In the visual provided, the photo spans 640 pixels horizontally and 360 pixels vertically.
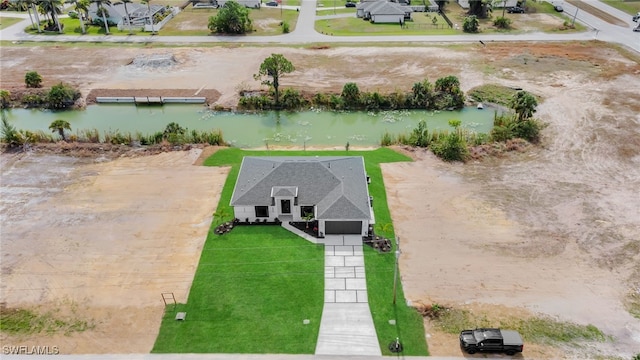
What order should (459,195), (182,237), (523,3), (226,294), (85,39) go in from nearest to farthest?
1. (226,294)
2. (182,237)
3. (459,195)
4. (85,39)
5. (523,3)

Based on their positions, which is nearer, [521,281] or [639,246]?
[521,281]

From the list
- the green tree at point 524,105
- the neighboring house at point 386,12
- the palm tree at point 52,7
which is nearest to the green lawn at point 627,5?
the neighboring house at point 386,12

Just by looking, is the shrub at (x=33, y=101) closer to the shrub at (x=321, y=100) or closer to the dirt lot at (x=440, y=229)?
the dirt lot at (x=440, y=229)

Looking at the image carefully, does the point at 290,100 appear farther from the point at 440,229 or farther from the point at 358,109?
the point at 440,229

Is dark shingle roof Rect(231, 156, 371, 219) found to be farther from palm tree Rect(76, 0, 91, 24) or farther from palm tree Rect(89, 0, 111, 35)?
palm tree Rect(76, 0, 91, 24)

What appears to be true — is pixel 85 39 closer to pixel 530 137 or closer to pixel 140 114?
pixel 140 114

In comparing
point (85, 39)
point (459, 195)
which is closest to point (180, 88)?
point (85, 39)

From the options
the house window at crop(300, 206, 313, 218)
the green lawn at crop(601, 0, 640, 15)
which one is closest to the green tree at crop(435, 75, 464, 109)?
the house window at crop(300, 206, 313, 218)
